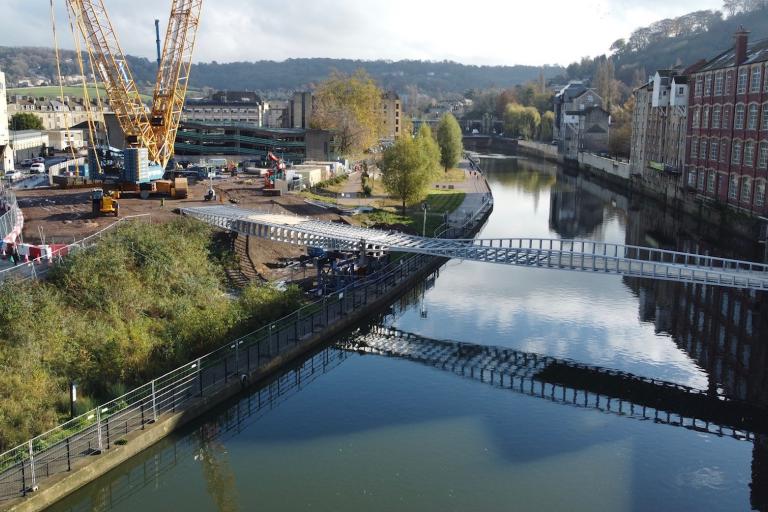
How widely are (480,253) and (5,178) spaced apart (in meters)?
42.1

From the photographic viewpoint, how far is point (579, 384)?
2561cm

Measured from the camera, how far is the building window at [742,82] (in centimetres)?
5216

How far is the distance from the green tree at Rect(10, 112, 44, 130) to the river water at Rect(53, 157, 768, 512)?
3102 inches

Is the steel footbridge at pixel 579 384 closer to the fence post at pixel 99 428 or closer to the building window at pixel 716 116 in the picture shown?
the fence post at pixel 99 428

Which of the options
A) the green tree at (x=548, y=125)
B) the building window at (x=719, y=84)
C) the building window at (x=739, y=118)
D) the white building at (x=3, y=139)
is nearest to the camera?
the building window at (x=739, y=118)

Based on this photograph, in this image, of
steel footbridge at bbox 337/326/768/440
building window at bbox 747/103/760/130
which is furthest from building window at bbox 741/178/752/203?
steel footbridge at bbox 337/326/768/440

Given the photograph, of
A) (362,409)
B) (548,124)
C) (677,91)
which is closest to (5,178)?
(362,409)

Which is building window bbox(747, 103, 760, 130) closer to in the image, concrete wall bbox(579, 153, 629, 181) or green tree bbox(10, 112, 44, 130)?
concrete wall bbox(579, 153, 629, 181)

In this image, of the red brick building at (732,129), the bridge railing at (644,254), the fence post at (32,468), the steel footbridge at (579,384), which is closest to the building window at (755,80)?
the red brick building at (732,129)

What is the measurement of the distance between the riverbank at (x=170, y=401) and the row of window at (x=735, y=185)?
2992 centimetres

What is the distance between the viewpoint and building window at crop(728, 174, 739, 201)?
52500mm

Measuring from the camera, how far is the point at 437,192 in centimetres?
6788

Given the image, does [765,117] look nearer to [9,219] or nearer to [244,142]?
[9,219]

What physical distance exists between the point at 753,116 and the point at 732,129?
3804 millimetres
